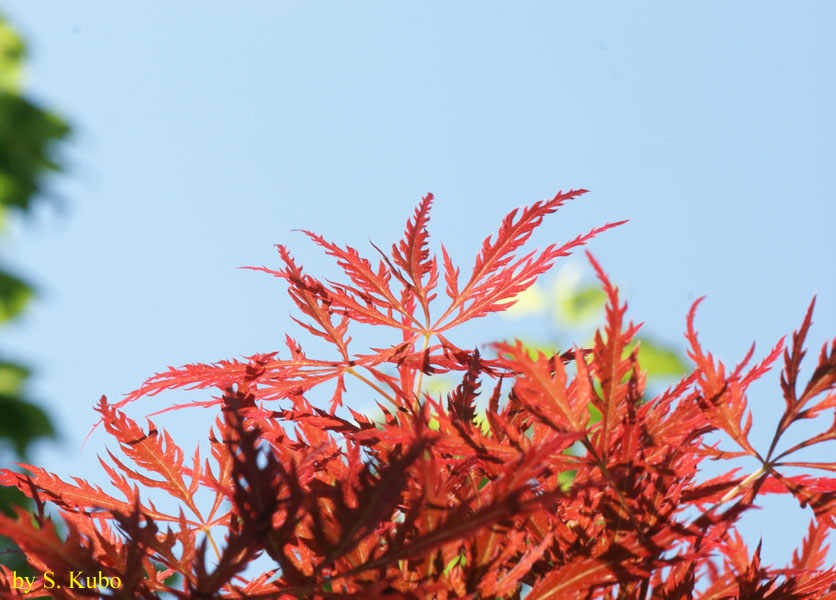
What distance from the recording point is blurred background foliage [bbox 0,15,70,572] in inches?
340

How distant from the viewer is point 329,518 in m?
0.55

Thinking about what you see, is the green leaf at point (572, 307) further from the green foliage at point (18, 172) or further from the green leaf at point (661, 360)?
the green foliage at point (18, 172)

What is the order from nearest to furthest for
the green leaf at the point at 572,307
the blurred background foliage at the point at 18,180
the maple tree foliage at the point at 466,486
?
the maple tree foliage at the point at 466,486 → the green leaf at the point at 572,307 → the blurred background foliage at the point at 18,180

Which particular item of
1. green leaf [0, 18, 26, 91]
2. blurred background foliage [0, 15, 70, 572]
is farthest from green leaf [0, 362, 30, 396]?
green leaf [0, 18, 26, 91]

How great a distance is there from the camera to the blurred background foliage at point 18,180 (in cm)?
863

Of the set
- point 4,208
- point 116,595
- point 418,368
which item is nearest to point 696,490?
point 418,368

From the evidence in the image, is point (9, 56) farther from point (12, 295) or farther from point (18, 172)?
point (12, 295)

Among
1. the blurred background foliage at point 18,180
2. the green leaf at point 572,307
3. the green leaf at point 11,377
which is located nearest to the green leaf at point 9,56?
the blurred background foliage at point 18,180

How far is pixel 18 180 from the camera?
392 inches

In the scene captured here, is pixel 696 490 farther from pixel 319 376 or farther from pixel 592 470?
pixel 319 376

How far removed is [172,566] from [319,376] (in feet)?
0.73

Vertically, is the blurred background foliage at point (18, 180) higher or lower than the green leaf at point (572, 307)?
higher

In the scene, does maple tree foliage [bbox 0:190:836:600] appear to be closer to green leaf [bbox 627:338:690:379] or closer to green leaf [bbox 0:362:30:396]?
green leaf [bbox 627:338:690:379]

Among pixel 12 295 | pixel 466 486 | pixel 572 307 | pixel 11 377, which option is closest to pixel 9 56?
pixel 12 295
